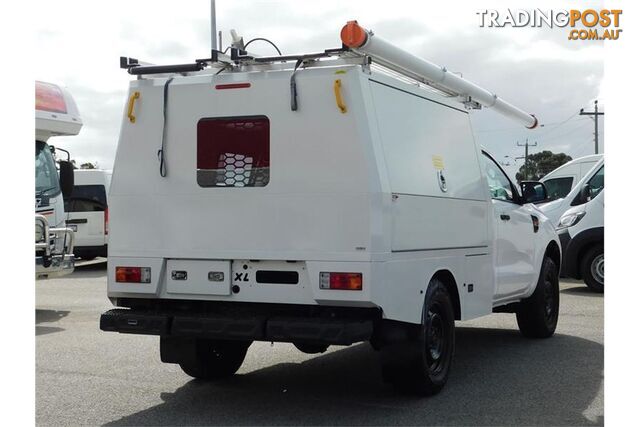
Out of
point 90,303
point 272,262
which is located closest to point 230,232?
point 272,262

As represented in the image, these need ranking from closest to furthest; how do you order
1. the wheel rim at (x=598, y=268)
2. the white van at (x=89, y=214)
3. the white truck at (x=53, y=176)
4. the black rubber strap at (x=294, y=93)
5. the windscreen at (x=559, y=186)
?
the black rubber strap at (x=294, y=93) → the white truck at (x=53, y=176) → the wheel rim at (x=598, y=268) → the windscreen at (x=559, y=186) → the white van at (x=89, y=214)

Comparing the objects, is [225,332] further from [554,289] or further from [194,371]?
[554,289]

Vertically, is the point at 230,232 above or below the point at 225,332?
above

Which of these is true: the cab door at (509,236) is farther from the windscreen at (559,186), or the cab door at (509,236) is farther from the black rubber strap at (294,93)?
the windscreen at (559,186)

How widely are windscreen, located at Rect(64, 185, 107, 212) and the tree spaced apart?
5679 cm

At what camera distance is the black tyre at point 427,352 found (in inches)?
261

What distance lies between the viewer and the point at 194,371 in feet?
24.7

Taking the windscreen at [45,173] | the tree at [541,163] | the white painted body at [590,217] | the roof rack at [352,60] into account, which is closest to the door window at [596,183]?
the white painted body at [590,217]

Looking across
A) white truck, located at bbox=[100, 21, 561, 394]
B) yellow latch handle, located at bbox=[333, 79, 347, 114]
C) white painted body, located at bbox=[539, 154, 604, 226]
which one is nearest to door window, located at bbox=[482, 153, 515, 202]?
white truck, located at bbox=[100, 21, 561, 394]

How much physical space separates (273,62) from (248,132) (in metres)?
0.55

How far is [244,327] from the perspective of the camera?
6301mm

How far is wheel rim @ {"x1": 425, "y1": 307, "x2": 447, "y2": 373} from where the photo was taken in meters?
6.98

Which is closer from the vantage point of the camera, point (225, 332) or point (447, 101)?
point (225, 332)

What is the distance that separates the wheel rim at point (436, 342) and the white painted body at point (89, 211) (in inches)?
623
